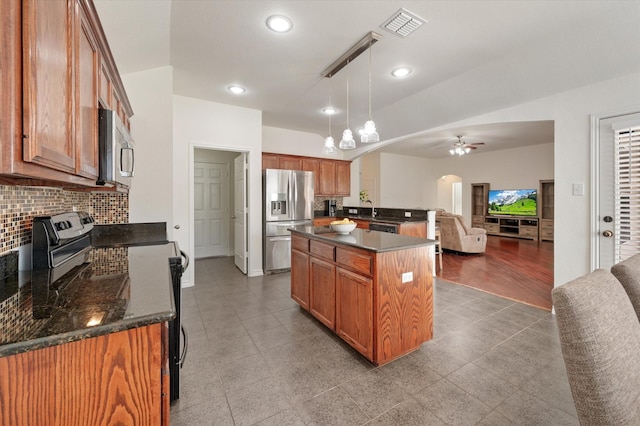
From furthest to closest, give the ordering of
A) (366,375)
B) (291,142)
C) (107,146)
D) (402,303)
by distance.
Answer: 1. (291,142)
2. (402,303)
3. (366,375)
4. (107,146)

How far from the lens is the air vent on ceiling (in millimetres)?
2074

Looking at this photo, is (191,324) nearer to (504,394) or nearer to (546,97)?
(504,394)

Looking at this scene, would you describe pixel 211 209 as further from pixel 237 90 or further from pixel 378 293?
pixel 378 293

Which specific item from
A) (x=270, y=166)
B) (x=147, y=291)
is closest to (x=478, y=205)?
(x=270, y=166)

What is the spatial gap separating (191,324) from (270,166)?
2.98 metres

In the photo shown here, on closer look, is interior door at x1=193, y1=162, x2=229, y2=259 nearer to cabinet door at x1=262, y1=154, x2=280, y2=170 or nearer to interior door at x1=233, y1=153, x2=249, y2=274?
interior door at x1=233, y1=153, x2=249, y2=274

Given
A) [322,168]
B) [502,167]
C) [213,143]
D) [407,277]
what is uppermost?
[502,167]

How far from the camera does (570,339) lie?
74cm

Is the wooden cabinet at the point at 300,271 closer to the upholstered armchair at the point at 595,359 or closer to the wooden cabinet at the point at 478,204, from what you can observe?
the upholstered armchair at the point at 595,359

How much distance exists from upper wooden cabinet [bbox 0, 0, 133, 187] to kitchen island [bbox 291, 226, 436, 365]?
168cm

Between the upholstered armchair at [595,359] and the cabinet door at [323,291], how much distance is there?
176 cm

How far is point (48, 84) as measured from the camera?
34.9 inches

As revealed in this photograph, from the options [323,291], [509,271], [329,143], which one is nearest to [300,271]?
[323,291]

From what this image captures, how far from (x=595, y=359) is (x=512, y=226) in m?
9.08
